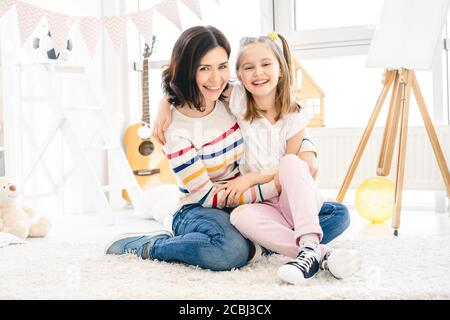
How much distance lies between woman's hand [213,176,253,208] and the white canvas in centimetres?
100

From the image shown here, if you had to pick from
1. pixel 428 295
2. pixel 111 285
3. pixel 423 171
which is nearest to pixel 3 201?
pixel 111 285

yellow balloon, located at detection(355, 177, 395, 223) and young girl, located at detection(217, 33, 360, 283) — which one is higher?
young girl, located at detection(217, 33, 360, 283)

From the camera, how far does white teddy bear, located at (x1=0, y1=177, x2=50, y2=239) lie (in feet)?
6.77

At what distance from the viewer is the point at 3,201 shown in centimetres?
209

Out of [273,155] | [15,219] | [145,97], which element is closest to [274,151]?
[273,155]

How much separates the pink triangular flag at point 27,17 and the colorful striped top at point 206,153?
1.74 ft

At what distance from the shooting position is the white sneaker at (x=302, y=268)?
127 cm

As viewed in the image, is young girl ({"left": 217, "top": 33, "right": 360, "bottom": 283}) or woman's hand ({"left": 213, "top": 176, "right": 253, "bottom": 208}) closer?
young girl ({"left": 217, "top": 33, "right": 360, "bottom": 283})

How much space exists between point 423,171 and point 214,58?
4.96 ft

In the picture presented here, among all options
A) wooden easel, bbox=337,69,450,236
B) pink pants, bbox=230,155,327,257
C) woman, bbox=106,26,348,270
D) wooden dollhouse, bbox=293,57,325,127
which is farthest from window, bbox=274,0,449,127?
pink pants, bbox=230,155,327,257

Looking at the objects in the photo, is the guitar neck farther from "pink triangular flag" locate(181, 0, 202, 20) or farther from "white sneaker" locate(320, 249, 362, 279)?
"white sneaker" locate(320, 249, 362, 279)

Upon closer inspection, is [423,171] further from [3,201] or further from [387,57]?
[3,201]

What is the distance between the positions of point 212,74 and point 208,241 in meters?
0.46

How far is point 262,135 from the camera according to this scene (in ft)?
5.32
